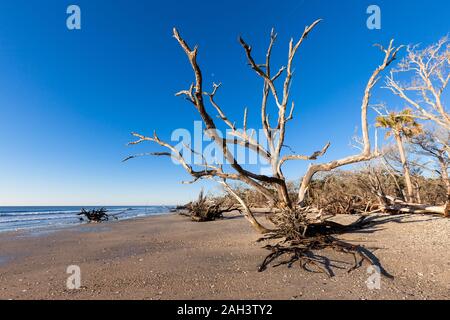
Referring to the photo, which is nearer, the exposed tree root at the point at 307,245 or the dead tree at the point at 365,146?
the exposed tree root at the point at 307,245

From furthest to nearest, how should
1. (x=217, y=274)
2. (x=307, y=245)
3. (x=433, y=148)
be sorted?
1. (x=433, y=148)
2. (x=307, y=245)
3. (x=217, y=274)

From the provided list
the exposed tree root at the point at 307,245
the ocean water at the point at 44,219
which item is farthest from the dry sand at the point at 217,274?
the ocean water at the point at 44,219

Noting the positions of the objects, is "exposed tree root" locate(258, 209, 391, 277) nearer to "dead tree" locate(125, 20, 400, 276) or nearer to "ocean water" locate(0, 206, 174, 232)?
"dead tree" locate(125, 20, 400, 276)

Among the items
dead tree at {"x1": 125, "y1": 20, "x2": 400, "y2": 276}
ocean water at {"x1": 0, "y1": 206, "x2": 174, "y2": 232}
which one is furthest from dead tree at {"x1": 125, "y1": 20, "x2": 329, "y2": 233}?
ocean water at {"x1": 0, "y1": 206, "x2": 174, "y2": 232}

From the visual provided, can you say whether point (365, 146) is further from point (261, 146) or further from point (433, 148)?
point (433, 148)

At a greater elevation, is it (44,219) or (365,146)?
(365,146)

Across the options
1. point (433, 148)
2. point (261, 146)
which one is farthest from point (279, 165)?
point (433, 148)

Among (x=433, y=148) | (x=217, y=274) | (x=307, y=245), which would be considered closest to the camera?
(x=217, y=274)

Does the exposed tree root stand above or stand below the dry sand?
above

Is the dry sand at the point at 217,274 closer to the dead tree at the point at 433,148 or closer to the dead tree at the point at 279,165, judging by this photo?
the dead tree at the point at 279,165

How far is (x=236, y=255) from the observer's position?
406 cm

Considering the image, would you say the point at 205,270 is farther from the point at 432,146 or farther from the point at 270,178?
the point at 432,146
